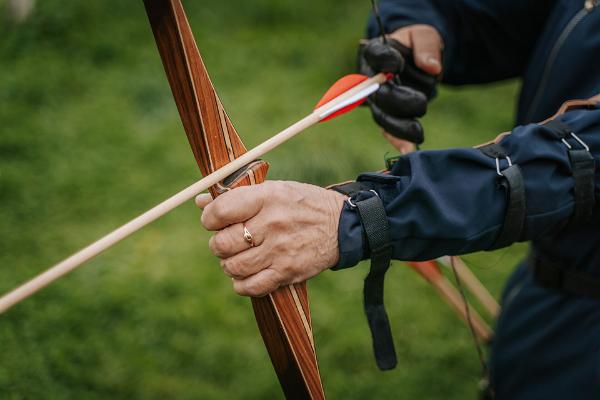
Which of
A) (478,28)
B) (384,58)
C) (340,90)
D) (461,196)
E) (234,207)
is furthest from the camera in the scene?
(478,28)

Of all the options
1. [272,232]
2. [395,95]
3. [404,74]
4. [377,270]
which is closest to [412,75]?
[404,74]

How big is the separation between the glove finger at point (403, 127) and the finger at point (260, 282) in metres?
0.65

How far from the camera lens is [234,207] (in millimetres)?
1023

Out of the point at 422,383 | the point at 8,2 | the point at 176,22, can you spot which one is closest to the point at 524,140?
the point at 176,22

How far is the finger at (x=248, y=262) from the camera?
1.05 metres

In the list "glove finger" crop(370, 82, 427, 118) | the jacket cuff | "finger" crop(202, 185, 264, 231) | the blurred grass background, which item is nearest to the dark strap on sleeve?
"glove finger" crop(370, 82, 427, 118)

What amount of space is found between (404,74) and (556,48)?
1.29 feet

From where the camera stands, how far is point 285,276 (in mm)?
1087

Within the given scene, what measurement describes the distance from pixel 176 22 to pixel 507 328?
1.40 m

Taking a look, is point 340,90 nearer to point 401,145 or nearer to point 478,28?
point 401,145

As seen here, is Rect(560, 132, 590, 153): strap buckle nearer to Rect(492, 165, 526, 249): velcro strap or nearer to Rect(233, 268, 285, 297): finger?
Rect(492, 165, 526, 249): velcro strap

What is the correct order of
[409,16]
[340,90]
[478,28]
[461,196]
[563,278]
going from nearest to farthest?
[461,196]
[340,90]
[563,278]
[409,16]
[478,28]

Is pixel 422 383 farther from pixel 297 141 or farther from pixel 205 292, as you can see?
pixel 297 141

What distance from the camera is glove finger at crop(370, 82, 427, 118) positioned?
4.98 ft
